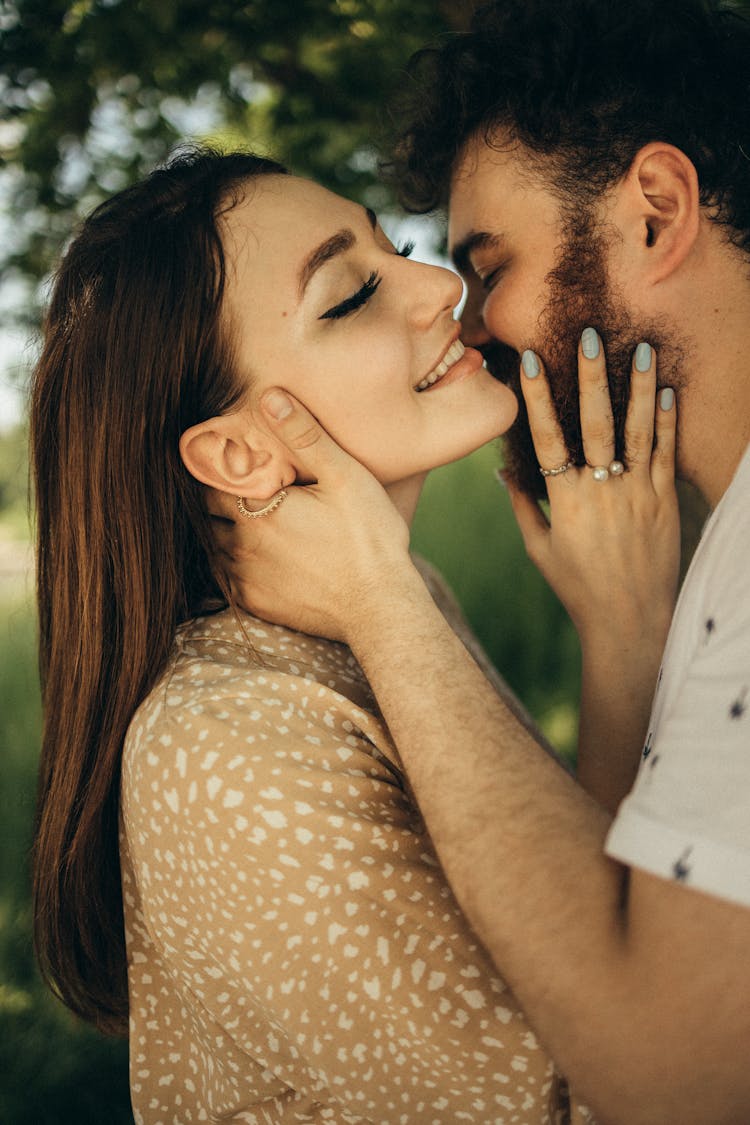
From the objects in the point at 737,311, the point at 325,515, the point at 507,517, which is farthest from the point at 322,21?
the point at 507,517

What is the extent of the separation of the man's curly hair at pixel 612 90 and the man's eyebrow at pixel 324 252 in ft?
2.06

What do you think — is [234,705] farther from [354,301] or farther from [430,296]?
[430,296]

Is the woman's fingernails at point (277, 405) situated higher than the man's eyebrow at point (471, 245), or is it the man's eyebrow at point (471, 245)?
the man's eyebrow at point (471, 245)

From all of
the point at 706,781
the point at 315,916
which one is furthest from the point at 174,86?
the point at 706,781

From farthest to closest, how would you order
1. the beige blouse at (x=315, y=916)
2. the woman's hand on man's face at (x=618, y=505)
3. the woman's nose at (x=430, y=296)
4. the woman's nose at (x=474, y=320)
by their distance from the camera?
the woman's nose at (x=474, y=320)
the woman's hand on man's face at (x=618, y=505)
the woman's nose at (x=430, y=296)
the beige blouse at (x=315, y=916)

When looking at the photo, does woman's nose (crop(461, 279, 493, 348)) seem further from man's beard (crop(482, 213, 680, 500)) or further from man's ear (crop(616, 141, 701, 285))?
man's ear (crop(616, 141, 701, 285))

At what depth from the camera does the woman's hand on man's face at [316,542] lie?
182 cm

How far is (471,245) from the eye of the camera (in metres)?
2.38

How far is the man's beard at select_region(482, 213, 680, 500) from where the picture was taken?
2.18 m

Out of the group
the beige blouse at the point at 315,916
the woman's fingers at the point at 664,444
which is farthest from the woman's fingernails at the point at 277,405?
the woman's fingers at the point at 664,444

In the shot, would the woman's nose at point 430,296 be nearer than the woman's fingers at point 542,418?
Yes

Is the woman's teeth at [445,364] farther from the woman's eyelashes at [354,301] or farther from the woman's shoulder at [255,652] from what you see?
the woman's shoulder at [255,652]

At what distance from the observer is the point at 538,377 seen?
7.42 ft

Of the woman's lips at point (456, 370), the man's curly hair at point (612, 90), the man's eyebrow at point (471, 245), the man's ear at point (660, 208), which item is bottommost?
the woman's lips at point (456, 370)
